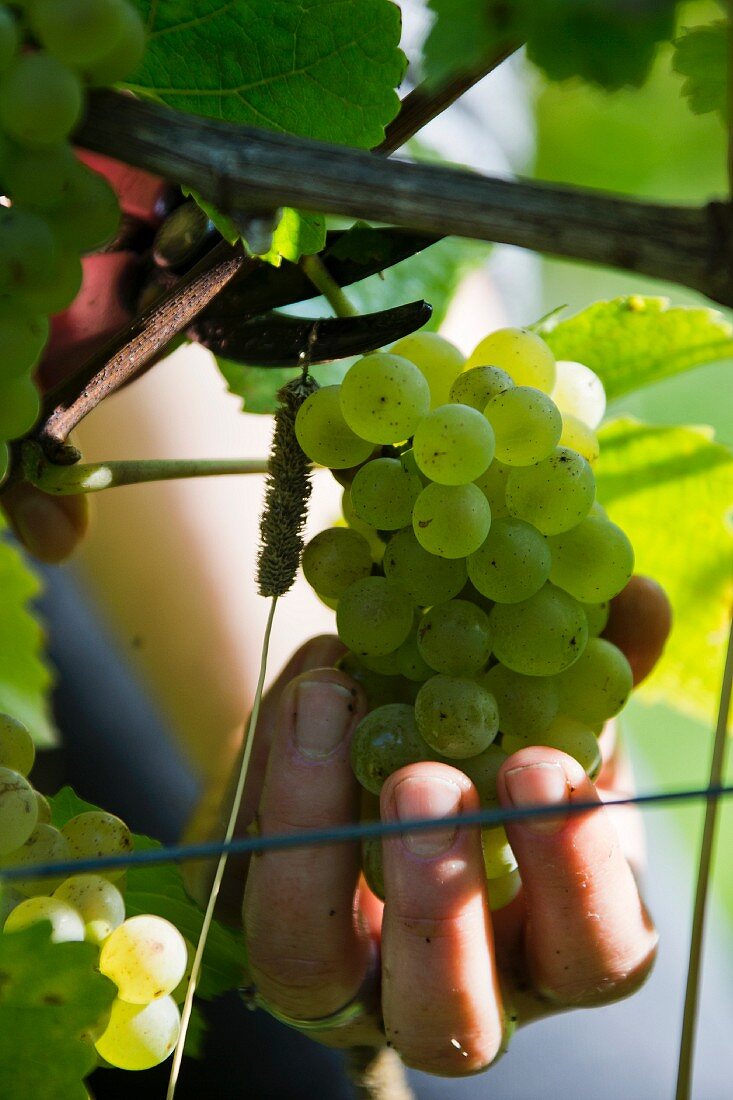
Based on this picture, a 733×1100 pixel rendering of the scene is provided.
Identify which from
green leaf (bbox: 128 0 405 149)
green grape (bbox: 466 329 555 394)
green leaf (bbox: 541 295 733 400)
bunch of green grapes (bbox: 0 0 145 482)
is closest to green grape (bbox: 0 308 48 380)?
bunch of green grapes (bbox: 0 0 145 482)

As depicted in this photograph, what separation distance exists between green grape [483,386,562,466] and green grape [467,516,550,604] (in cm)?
3

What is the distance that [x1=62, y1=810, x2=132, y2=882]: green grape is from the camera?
0.38m

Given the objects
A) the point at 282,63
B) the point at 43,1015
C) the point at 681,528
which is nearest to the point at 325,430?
the point at 282,63

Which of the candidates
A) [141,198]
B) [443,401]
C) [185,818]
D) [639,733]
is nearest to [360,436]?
[443,401]

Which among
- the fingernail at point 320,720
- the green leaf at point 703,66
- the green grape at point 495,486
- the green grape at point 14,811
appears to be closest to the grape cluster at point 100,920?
the green grape at point 14,811

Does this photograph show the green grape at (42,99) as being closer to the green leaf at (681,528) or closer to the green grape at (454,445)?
→ the green grape at (454,445)

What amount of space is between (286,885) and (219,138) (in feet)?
1.08

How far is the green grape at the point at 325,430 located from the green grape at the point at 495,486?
0.06 m

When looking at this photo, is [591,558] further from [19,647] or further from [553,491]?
[19,647]

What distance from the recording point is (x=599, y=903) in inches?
17.1

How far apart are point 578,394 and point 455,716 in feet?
0.57

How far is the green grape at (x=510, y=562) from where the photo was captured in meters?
0.40

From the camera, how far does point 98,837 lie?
38cm

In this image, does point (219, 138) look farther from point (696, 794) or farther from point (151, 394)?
point (151, 394)
